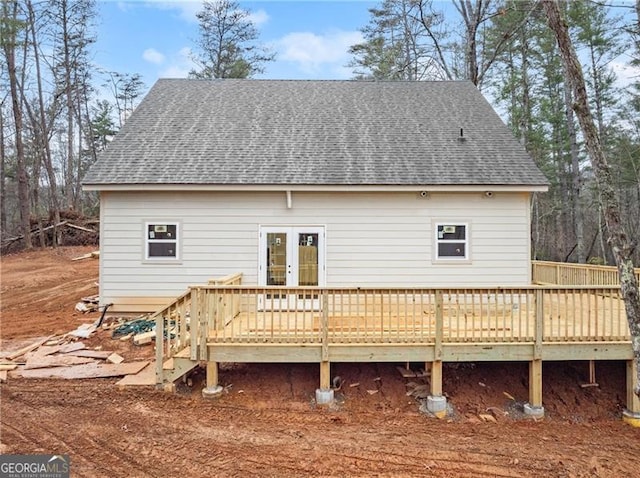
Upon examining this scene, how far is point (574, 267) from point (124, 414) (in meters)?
9.09

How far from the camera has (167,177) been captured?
8.03 meters

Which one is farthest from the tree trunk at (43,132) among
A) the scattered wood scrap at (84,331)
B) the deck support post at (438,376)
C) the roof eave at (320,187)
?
the deck support post at (438,376)

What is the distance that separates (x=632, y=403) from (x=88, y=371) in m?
7.93

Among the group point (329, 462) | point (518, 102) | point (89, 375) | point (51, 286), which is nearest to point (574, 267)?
point (329, 462)

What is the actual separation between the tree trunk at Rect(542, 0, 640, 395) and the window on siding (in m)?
4.47

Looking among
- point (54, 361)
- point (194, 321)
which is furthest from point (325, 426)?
point (54, 361)

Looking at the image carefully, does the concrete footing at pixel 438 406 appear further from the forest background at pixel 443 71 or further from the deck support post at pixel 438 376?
the forest background at pixel 443 71

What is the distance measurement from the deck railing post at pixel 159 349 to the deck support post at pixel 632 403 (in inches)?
257

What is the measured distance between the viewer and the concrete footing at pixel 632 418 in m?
5.28

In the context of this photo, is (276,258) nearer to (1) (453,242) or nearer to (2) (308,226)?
(2) (308,226)

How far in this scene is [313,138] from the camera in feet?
31.0

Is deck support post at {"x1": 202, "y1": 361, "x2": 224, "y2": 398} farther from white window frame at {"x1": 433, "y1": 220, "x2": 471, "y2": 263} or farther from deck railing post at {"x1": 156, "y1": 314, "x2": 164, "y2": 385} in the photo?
white window frame at {"x1": 433, "y1": 220, "x2": 471, "y2": 263}

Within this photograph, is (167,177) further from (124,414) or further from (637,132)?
(637,132)

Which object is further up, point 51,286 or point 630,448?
point 51,286
